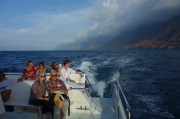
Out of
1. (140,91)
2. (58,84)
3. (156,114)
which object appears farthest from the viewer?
(140,91)

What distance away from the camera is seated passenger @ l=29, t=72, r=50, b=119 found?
3.56 metres

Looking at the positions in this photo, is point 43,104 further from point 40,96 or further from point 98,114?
point 98,114

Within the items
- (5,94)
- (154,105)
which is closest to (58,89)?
(5,94)

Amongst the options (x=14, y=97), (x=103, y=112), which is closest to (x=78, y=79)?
(x=103, y=112)

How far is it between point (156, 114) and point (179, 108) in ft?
5.17

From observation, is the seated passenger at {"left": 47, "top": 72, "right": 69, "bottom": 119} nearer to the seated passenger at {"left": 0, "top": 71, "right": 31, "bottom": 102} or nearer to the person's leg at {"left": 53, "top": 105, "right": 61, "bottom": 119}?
the person's leg at {"left": 53, "top": 105, "right": 61, "bottom": 119}

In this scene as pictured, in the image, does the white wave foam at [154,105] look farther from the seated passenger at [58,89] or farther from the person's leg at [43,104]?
the person's leg at [43,104]

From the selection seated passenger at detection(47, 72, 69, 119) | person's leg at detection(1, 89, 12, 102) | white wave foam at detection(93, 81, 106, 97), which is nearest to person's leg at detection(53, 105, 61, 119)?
seated passenger at detection(47, 72, 69, 119)

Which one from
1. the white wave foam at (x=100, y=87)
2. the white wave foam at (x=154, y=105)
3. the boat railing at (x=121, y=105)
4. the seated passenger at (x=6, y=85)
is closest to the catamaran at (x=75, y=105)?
the boat railing at (x=121, y=105)

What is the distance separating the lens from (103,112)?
4258mm

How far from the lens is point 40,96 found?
144 inches

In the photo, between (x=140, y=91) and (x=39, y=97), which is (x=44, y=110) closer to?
(x=39, y=97)

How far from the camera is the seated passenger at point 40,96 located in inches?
140

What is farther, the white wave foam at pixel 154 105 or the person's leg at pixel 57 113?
the white wave foam at pixel 154 105
